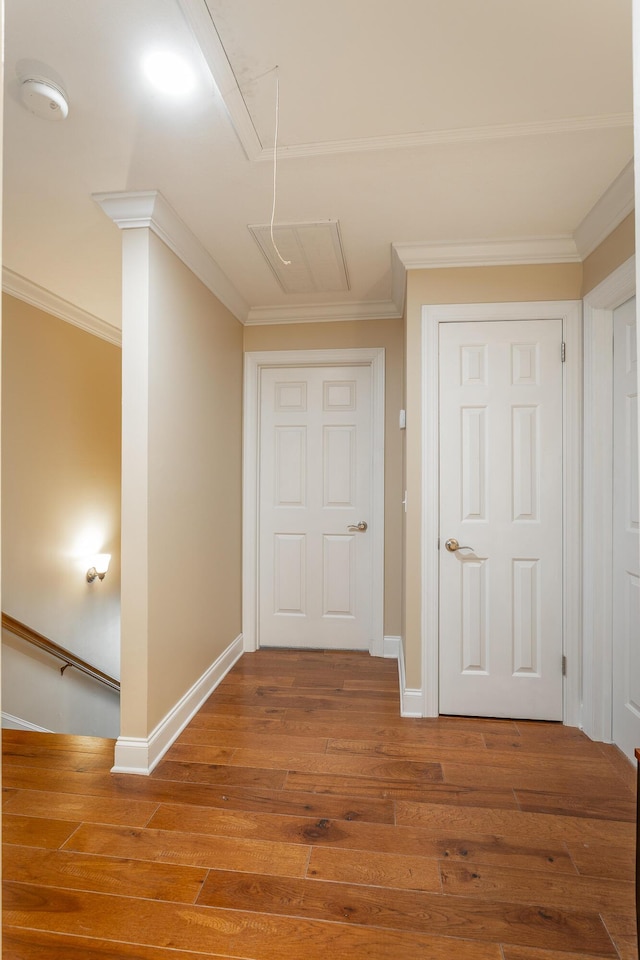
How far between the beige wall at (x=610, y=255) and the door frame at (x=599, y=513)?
75 millimetres

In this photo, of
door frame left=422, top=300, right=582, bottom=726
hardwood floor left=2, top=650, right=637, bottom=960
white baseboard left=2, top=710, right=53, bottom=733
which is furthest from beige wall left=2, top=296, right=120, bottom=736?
door frame left=422, top=300, right=582, bottom=726

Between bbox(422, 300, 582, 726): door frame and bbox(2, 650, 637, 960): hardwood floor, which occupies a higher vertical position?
bbox(422, 300, 582, 726): door frame

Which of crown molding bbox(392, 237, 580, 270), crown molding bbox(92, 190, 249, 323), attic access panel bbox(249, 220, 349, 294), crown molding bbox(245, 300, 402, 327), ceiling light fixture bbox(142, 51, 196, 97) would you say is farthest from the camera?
crown molding bbox(245, 300, 402, 327)

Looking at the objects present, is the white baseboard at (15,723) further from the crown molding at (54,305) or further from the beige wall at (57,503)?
the crown molding at (54,305)

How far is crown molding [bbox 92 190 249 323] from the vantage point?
221cm

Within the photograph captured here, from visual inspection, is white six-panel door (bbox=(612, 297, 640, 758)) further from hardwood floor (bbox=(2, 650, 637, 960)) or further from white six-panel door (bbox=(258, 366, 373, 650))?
white six-panel door (bbox=(258, 366, 373, 650))

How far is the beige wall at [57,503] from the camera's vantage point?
3.10 metres

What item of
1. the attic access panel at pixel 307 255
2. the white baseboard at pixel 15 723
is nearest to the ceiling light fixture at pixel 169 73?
the attic access panel at pixel 307 255

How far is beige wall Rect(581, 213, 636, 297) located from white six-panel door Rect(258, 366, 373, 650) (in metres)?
1.51

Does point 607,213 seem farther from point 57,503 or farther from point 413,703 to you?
point 57,503

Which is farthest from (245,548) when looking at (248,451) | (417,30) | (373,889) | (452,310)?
(417,30)

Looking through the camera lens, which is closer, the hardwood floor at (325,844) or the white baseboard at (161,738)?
the hardwood floor at (325,844)

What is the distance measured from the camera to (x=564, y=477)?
2.66m

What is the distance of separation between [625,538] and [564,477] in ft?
1.37
